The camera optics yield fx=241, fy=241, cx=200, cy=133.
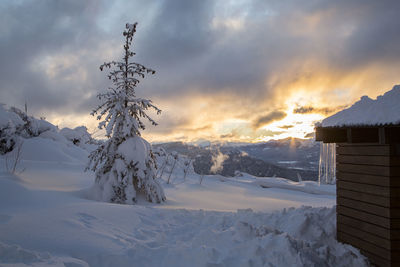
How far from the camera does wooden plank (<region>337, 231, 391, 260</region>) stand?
13.5 feet

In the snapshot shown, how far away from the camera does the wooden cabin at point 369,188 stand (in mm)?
4039

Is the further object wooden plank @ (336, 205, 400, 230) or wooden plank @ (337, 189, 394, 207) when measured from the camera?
wooden plank @ (337, 189, 394, 207)

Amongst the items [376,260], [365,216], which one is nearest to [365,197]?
[365,216]

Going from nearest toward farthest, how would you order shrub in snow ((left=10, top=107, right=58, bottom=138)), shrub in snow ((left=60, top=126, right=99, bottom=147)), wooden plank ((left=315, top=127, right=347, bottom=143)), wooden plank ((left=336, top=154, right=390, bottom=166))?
wooden plank ((left=336, top=154, right=390, bottom=166)) < wooden plank ((left=315, top=127, right=347, bottom=143)) < shrub in snow ((left=10, top=107, right=58, bottom=138)) < shrub in snow ((left=60, top=126, right=99, bottom=147))

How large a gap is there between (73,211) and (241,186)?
11749 millimetres

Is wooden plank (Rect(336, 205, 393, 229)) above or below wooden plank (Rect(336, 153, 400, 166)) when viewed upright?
below

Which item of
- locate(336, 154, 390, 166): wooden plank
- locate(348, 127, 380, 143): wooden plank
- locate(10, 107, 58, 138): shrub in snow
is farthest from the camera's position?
locate(10, 107, 58, 138): shrub in snow

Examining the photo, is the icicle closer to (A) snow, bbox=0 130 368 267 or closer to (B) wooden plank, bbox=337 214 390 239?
(A) snow, bbox=0 130 368 267

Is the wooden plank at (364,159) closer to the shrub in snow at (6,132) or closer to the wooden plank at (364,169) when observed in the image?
the wooden plank at (364,169)

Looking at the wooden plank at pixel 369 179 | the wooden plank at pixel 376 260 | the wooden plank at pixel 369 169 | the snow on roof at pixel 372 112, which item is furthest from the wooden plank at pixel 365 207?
the snow on roof at pixel 372 112

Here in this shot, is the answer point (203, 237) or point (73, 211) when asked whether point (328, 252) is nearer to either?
point (203, 237)

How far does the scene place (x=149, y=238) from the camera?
4.75 m

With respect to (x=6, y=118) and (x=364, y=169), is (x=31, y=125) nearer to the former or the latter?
(x=6, y=118)

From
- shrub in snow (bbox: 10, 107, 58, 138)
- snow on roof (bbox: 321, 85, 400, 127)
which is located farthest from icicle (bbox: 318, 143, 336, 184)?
shrub in snow (bbox: 10, 107, 58, 138)
